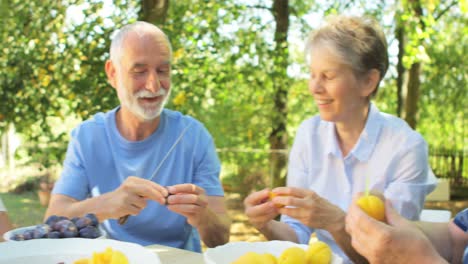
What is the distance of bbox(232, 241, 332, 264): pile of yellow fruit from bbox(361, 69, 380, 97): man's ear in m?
1.05

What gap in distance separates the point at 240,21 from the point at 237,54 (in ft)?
2.34

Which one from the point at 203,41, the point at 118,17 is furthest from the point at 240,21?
the point at 118,17

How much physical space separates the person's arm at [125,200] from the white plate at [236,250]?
1.38 ft

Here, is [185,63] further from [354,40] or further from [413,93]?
[413,93]

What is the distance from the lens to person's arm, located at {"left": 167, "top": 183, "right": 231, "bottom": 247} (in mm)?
1937

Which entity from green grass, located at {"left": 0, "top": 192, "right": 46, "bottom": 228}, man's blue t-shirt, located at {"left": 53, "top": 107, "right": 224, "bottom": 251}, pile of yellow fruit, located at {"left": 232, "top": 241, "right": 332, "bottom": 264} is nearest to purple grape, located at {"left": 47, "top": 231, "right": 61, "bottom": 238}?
pile of yellow fruit, located at {"left": 232, "top": 241, "right": 332, "bottom": 264}

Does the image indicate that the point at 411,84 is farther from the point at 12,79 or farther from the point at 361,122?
the point at 361,122

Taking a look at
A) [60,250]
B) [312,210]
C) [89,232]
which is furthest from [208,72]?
[60,250]

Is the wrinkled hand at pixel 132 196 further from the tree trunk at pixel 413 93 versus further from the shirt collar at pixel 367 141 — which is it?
the tree trunk at pixel 413 93

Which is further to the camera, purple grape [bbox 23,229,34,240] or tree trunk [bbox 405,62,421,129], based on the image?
tree trunk [bbox 405,62,421,129]

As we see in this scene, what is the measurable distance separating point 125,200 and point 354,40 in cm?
113

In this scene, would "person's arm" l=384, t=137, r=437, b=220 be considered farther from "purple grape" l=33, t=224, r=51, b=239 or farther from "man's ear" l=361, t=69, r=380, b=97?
"purple grape" l=33, t=224, r=51, b=239

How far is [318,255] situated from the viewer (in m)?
1.41

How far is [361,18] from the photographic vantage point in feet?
7.54
